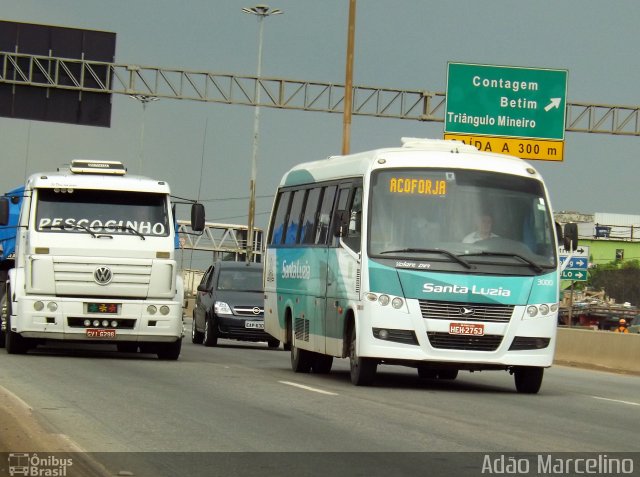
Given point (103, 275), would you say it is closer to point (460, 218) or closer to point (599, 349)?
point (460, 218)

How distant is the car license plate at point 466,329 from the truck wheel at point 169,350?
22.2 ft

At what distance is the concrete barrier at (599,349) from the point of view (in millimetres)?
26531

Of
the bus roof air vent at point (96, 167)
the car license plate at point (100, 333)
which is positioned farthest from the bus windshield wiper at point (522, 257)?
the bus roof air vent at point (96, 167)

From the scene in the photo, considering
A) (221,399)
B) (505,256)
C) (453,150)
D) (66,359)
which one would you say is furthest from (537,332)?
(66,359)

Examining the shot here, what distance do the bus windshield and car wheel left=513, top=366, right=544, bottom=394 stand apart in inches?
55.1

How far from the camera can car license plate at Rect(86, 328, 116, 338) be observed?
21589 millimetres

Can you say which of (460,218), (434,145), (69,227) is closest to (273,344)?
(69,227)

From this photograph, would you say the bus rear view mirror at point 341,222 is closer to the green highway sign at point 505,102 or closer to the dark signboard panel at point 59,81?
the green highway sign at point 505,102

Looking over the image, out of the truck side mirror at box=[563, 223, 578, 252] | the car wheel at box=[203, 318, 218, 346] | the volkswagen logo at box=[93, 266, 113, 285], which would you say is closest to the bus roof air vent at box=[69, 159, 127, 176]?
the volkswagen logo at box=[93, 266, 113, 285]

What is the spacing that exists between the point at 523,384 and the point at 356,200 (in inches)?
123

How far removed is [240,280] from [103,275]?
10.9 meters

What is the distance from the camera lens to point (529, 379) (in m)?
18.1

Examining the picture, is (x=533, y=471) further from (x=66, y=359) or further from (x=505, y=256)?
(x=66, y=359)

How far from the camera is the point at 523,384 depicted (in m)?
18.2
